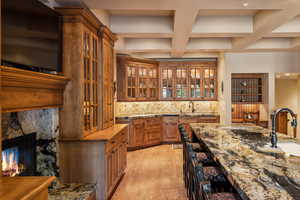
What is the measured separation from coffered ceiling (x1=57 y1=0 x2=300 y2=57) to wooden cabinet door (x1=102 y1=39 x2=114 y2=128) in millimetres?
536

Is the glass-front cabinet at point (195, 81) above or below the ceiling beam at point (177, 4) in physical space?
below

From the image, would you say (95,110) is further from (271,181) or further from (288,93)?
(288,93)

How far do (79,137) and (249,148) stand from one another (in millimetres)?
2080

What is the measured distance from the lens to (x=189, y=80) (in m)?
7.20

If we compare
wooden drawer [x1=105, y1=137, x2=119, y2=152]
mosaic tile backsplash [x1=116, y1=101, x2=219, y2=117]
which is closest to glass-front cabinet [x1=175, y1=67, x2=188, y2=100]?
mosaic tile backsplash [x1=116, y1=101, x2=219, y2=117]

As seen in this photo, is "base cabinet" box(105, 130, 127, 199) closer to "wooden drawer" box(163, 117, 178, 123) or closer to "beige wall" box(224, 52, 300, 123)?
"wooden drawer" box(163, 117, 178, 123)

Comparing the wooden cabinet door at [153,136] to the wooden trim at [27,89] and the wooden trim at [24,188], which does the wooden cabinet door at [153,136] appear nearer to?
the wooden trim at [27,89]

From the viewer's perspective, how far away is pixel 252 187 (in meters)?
1.29

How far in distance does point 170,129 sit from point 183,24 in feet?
12.7

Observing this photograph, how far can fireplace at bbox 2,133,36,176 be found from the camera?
2070 mm

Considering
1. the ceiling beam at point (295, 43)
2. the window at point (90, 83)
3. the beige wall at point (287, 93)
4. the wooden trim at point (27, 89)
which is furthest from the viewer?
the beige wall at point (287, 93)

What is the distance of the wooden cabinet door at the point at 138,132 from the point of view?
606cm

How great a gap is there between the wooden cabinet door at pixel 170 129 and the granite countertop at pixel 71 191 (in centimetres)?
427

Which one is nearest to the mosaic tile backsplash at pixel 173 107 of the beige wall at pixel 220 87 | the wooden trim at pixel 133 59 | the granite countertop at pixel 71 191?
the beige wall at pixel 220 87
